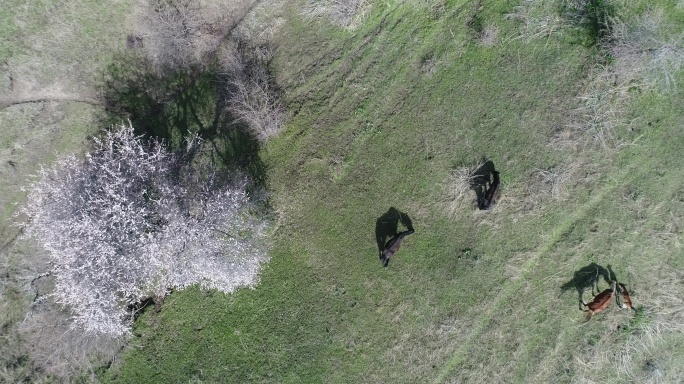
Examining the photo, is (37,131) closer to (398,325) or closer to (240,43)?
(240,43)

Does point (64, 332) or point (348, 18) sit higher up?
point (348, 18)

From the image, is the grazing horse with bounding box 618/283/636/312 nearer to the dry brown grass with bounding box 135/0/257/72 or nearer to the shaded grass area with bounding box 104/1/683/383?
the shaded grass area with bounding box 104/1/683/383

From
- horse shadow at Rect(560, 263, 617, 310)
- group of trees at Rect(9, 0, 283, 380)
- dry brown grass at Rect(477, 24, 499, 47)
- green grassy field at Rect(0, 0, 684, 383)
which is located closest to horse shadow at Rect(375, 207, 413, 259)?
green grassy field at Rect(0, 0, 684, 383)

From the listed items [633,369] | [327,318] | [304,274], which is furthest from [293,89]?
[633,369]

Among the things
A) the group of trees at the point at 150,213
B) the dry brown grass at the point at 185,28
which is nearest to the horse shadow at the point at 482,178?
the group of trees at the point at 150,213

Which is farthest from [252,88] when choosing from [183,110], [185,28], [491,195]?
[491,195]

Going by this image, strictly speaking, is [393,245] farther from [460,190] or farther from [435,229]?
[460,190]
